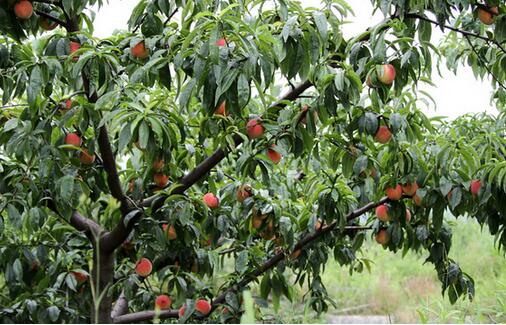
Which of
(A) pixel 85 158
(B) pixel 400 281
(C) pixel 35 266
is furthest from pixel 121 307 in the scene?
(B) pixel 400 281

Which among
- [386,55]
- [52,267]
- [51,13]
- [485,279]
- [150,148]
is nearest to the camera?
[150,148]

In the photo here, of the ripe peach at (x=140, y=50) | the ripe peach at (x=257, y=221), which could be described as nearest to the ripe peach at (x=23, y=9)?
the ripe peach at (x=140, y=50)

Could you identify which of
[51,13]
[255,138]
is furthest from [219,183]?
[51,13]

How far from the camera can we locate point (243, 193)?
6.81ft

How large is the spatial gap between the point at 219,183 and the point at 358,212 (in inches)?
18.0

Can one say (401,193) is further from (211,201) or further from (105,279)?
(105,279)

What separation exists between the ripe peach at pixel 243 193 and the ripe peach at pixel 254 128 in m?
0.28

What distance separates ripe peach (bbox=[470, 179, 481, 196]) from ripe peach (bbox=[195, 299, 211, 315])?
35.7 inches

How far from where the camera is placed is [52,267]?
2.28 metres

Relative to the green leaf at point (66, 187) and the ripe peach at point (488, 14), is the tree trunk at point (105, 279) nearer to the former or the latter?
the green leaf at point (66, 187)

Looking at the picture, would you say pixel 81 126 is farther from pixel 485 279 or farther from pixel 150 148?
pixel 485 279

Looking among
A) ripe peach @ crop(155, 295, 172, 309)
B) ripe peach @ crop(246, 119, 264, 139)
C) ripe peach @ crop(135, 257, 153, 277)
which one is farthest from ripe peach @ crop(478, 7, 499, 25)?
ripe peach @ crop(155, 295, 172, 309)

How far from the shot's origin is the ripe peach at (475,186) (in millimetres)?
2004

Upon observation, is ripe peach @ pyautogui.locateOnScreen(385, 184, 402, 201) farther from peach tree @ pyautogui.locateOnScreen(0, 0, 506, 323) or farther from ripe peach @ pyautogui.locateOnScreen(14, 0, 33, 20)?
ripe peach @ pyautogui.locateOnScreen(14, 0, 33, 20)
